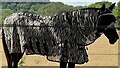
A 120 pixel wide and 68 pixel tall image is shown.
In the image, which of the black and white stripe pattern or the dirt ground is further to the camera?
the dirt ground

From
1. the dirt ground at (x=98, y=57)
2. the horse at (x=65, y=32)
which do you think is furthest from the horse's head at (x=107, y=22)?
the dirt ground at (x=98, y=57)

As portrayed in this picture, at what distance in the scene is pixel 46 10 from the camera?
3.99m

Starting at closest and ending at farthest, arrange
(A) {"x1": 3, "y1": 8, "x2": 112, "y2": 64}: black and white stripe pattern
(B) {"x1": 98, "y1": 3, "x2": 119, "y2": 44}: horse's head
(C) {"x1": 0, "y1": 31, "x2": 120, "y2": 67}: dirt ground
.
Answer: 1. (B) {"x1": 98, "y1": 3, "x2": 119, "y2": 44}: horse's head
2. (A) {"x1": 3, "y1": 8, "x2": 112, "y2": 64}: black and white stripe pattern
3. (C) {"x1": 0, "y1": 31, "x2": 120, "y2": 67}: dirt ground

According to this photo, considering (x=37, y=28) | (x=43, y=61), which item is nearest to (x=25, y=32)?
(x=37, y=28)

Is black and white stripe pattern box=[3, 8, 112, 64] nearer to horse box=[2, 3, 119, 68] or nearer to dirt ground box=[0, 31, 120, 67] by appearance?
horse box=[2, 3, 119, 68]

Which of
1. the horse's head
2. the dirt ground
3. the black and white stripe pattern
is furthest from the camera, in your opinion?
the dirt ground

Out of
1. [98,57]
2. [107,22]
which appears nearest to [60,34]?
[107,22]

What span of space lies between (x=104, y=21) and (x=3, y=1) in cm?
129

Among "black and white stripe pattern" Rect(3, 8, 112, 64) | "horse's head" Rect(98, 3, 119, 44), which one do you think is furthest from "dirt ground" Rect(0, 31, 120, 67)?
"horse's head" Rect(98, 3, 119, 44)

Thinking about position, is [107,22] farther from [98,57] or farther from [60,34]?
[98,57]

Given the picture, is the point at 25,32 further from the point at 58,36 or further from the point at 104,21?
the point at 104,21

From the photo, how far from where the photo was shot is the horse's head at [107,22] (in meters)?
3.28

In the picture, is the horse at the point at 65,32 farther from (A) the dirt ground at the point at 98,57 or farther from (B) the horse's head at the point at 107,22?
(A) the dirt ground at the point at 98,57

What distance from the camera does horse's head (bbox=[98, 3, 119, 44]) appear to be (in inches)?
129
